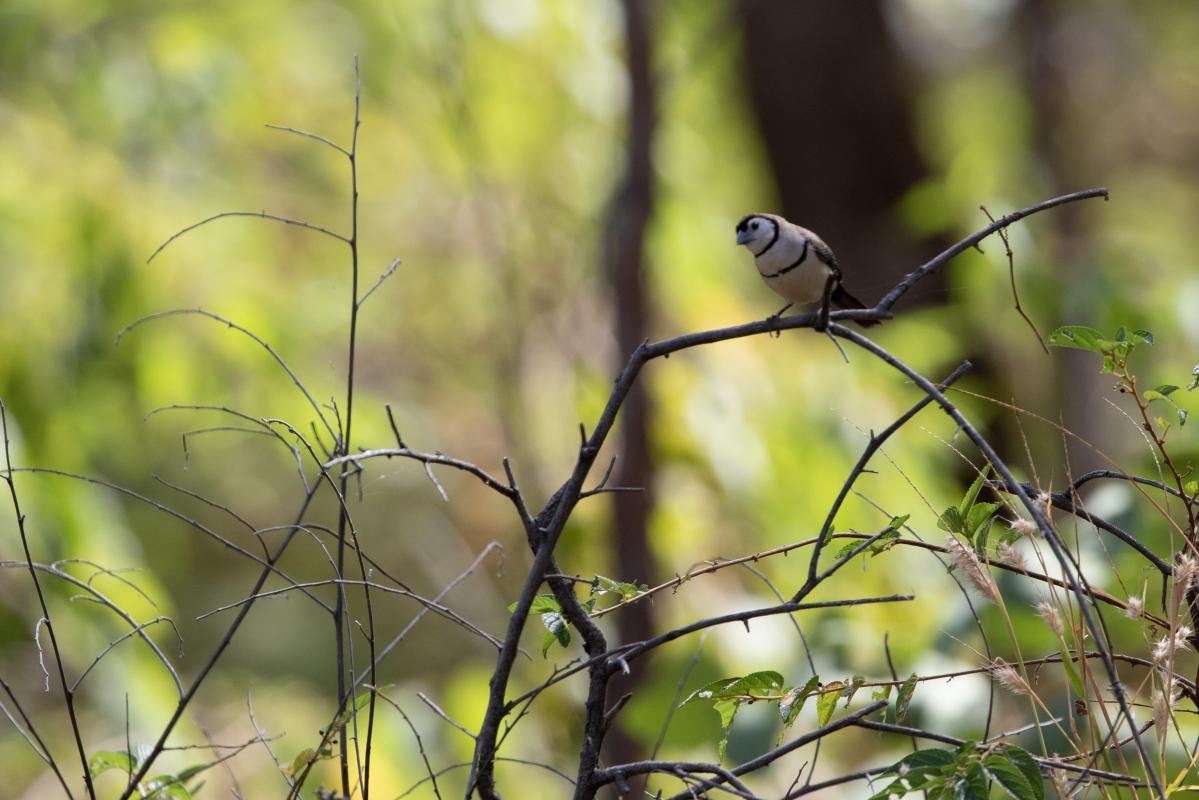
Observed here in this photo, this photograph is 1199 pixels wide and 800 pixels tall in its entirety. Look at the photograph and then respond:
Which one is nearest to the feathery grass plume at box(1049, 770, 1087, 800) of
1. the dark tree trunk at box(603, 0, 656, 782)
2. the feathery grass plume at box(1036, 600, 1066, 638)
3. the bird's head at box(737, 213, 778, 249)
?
the feathery grass plume at box(1036, 600, 1066, 638)

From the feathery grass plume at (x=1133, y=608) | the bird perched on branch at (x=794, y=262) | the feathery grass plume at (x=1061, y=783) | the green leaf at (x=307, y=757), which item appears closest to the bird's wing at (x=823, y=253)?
the bird perched on branch at (x=794, y=262)

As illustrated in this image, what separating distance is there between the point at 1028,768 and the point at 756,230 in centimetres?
128

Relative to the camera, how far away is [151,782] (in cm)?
150

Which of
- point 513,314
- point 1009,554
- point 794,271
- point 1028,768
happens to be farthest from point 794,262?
point 513,314

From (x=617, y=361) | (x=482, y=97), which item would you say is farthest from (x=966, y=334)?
(x=482, y=97)

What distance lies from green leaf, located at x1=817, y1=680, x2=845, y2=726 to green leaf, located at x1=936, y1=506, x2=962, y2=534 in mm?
231

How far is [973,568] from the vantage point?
1.21 metres

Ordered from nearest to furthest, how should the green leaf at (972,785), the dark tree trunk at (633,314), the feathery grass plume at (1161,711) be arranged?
the green leaf at (972,785)
the feathery grass plume at (1161,711)
the dark tree trunk at (633,314)

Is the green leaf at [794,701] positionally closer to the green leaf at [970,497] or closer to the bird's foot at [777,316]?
the green leaf at [970,497]

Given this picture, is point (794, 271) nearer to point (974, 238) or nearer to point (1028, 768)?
point (974, 238)

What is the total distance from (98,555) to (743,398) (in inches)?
103

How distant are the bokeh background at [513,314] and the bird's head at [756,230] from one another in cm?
58

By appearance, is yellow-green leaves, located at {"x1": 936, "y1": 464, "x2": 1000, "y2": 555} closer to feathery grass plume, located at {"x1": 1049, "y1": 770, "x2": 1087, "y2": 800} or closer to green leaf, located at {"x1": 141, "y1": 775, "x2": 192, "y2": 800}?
feathery grass plume, located at {"x1": 1049, "y1": 770, "x2": 1087, "y2": 800}

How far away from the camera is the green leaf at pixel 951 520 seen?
1.27m
